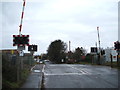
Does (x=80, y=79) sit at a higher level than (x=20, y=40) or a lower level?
lower

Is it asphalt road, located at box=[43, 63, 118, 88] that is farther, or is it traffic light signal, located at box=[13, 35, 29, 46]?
traffic light signal, located at box=[13, 35, 29, 46]

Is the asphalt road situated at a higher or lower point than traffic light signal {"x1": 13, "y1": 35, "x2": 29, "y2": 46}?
lower

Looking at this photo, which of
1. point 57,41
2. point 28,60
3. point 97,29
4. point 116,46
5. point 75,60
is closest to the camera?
point 116,46

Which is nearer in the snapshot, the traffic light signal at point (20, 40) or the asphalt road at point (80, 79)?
the asphalt road at point (80, 79)

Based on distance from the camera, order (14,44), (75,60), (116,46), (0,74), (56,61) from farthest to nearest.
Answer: (56,61), (75,60), (116,46), (14,44), (0,74)

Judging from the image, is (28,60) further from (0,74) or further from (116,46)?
(0,74)

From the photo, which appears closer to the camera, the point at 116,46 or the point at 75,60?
the point at 116,46

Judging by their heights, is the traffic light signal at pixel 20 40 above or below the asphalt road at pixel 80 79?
above

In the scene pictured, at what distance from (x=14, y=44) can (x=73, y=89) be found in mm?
4208

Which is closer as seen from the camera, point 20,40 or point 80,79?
point 20,40

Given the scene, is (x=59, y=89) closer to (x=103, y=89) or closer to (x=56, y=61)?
(x=103, y=89)

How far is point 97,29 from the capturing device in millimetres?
46625

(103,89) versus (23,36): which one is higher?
(23,36)

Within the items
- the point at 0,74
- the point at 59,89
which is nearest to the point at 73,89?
the point at 59,89
